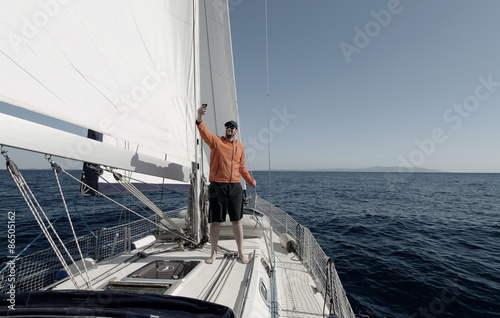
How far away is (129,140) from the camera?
2.82 metres

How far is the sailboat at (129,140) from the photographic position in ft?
5.48

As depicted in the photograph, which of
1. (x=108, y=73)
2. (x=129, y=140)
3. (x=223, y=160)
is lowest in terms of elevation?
(x=223, y=160)

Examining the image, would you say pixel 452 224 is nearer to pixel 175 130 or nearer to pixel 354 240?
pixel 354 240

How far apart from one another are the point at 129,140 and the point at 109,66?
2.78 ft

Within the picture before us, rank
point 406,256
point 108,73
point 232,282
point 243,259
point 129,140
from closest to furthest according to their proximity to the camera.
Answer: point 108,73, point 232,282, point 129,140, point 243,259, point 406,256

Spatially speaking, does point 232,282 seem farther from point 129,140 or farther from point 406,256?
point 406,256

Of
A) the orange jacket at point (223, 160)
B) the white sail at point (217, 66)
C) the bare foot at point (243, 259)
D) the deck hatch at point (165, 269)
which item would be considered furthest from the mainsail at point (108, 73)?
the white sail at point (217, 66)

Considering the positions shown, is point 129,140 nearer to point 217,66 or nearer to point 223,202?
point 223,202

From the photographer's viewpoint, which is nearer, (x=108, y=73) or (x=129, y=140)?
(x=108, y=73)

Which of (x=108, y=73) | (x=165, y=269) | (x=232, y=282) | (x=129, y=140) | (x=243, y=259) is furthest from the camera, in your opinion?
(x=243, y=259)

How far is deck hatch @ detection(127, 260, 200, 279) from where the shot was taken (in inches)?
109

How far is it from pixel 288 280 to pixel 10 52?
15.4 ft

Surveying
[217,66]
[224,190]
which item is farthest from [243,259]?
[217,66]

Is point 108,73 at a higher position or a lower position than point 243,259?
higher
